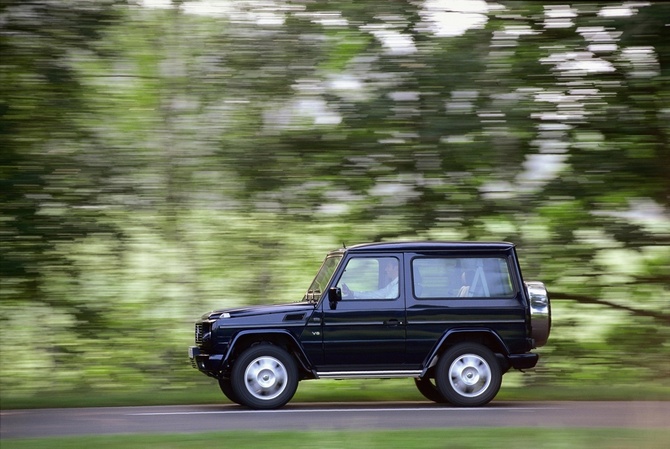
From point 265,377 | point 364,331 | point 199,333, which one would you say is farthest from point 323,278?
point 199,333

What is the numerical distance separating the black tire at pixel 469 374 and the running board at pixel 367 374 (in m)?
0.35

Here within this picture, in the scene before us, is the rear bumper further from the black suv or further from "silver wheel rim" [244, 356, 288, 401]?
"silver wheel rim" [244, 356, 288, 401]

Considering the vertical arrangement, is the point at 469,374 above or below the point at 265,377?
below

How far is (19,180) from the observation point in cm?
1652

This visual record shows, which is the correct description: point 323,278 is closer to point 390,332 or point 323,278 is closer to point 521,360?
point 390,332

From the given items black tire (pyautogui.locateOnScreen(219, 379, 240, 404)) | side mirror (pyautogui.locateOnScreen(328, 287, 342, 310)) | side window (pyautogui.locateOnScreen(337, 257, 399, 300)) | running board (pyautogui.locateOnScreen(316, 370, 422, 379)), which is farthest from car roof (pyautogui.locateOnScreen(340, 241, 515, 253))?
black tire (pyautogui.locateOnScreen(219, 379, 240, 404))

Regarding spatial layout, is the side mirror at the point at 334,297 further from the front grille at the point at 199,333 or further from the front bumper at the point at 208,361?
the front grille at the point at 199,333

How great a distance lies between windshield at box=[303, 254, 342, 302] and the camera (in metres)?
13.2

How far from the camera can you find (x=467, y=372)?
503 inches

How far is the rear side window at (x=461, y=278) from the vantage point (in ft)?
42.4

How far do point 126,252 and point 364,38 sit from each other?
623 centimetres

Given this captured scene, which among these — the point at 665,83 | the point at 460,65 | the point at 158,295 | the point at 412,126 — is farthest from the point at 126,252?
the point at 665,83

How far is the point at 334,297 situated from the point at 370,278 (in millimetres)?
570

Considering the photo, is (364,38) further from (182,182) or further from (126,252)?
(126,252)
